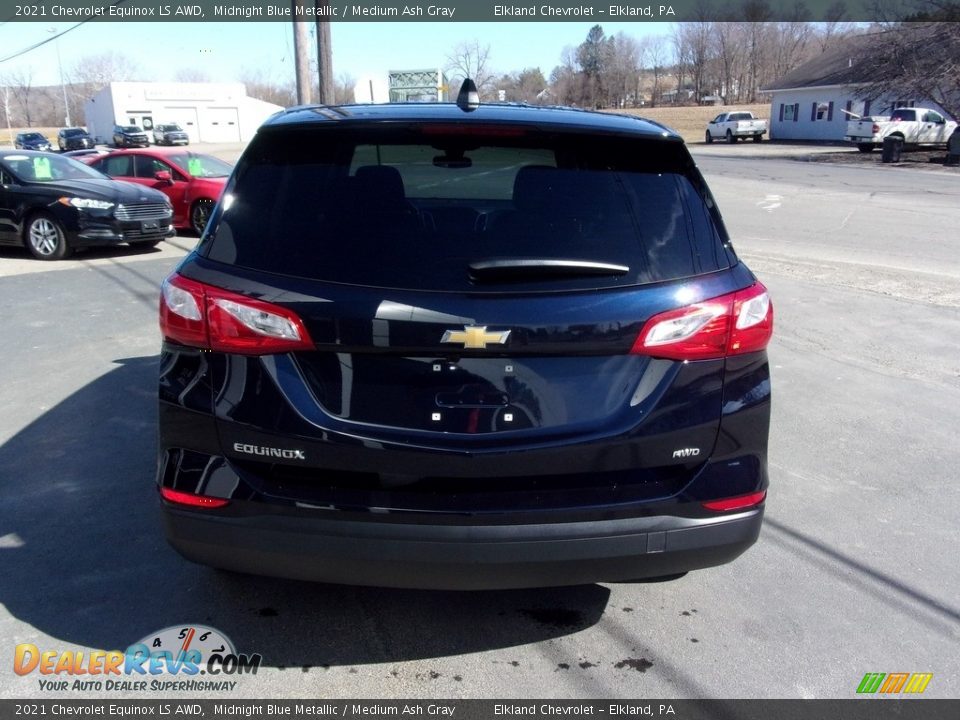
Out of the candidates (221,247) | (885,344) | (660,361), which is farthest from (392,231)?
(885,344)

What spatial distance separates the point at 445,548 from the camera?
2537 mm

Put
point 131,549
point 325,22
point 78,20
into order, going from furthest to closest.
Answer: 1. point 78,20
2. point 325,22
3. point 131,549

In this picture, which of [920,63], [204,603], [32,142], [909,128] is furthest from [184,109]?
[204,603]

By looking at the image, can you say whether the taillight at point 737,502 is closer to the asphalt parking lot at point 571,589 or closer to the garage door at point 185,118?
the asphalt parking lot at point 571,589

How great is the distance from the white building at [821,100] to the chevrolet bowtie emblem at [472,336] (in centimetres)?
5045

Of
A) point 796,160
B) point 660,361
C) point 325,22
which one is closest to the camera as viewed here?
point 660,361

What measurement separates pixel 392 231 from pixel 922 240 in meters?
13.2

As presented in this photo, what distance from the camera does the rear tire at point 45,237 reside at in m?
12.3

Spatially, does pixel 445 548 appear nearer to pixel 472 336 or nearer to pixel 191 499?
pixel 472 336

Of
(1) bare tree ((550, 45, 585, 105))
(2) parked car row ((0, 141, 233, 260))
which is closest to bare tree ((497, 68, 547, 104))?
(1) bare tree ((550, 45, 585, 105))

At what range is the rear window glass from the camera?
2.62m

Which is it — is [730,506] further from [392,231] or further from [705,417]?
[392,231]

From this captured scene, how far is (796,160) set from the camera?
116 feet

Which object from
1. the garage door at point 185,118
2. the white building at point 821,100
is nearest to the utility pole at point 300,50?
the white building at point 821,100
